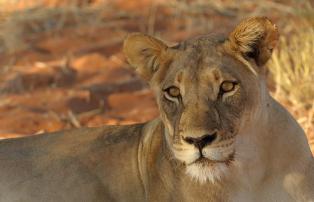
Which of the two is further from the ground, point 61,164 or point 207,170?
point 207,170

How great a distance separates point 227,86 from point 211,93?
69 millimetres

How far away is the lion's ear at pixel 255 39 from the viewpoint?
344 cm

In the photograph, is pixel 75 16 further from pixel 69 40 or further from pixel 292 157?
pixel 292 157

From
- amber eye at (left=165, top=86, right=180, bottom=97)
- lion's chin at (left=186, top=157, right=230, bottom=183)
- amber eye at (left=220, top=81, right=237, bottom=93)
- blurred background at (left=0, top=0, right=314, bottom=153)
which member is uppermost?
amber eye at (left=220, top=81, right=237, bottom=93)

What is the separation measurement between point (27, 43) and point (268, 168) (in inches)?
240

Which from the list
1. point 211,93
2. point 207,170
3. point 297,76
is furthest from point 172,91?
point 297,76

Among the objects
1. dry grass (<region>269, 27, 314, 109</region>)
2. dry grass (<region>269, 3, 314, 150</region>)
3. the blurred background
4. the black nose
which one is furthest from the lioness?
dry grass (<region>269, 27, 314, 109</region>)

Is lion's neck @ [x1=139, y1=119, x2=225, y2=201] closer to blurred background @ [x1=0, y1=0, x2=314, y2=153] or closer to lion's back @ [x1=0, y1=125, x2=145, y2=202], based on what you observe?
lion's back @ [x1=0, y1=125, x2=145, y2=202]

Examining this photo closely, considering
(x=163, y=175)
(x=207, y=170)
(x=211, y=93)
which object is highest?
(x=211, y=93)

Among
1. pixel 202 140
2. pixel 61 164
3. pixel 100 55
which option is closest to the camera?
pixel 202 140

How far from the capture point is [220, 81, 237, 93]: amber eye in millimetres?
3369

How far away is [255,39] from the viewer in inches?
137

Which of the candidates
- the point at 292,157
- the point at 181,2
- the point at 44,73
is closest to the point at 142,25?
the point at 181,2

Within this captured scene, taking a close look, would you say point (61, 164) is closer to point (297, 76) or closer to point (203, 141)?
point (203, 141)
